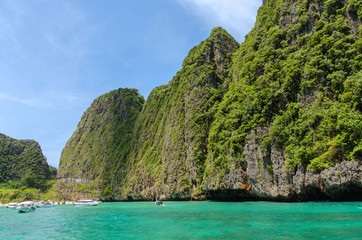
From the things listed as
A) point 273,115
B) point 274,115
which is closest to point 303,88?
point 274,115

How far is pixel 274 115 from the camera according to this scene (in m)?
42.8

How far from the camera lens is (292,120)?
38750mm

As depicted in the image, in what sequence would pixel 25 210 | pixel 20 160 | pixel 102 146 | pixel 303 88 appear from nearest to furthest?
pixel 303 88 < pixel 25 210 < pixel 102 146 < pixel 20 160

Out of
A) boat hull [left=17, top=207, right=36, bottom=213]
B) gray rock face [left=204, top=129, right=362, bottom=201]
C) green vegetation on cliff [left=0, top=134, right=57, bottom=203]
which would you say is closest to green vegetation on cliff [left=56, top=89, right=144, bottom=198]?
green vegetation on cliff [left=0, top=134, right=57, bottom=203]

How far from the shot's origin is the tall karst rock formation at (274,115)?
1264 inches

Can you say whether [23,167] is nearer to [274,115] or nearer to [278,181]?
[274,115]

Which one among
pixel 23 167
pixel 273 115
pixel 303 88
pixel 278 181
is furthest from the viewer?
pixel 23 167

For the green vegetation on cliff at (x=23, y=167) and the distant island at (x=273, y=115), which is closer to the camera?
the distant island at (x=273, y=115)

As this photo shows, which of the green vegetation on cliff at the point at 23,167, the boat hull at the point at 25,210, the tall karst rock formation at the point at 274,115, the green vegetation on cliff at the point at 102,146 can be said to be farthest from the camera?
the green vegetation on cliff at the point at 23,167

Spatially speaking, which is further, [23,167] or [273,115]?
[23,167]

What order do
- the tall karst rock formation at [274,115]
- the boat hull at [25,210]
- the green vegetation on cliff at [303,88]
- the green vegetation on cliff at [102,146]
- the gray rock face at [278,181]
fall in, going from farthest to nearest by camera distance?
the green vegetation on cliff at [102,146] → the boat hull at [25,210] → the green vegetation on cliff at [303,88] → the tall karst rock formation at [274,115] → the gray rock face at [278,181]

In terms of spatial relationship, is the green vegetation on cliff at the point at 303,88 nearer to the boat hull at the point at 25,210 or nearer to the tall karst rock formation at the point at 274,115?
the tall karst rock formation at the point at 274,115

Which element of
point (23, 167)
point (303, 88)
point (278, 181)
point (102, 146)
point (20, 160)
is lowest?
point (278, 181)

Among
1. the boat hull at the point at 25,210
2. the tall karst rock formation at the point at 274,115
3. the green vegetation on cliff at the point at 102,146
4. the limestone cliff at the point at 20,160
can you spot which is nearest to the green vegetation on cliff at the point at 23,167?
the limestone cliff at the point at 20,160
